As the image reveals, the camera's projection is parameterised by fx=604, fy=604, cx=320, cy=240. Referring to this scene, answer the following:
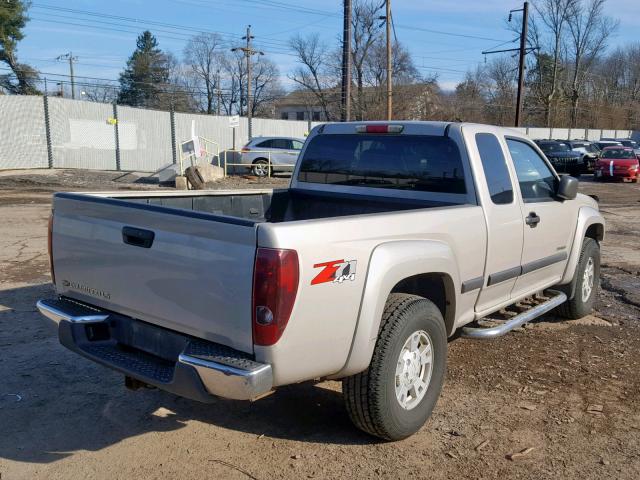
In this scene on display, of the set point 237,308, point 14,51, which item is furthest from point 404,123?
point 14,51

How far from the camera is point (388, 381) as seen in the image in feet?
11.3

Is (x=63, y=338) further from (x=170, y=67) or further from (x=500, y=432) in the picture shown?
(x=170, y=67)

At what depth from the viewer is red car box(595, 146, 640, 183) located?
86.5 feet

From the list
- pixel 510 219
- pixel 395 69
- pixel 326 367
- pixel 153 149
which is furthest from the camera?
pixel 395 69

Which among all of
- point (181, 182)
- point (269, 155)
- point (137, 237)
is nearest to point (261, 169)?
point (269, 155)

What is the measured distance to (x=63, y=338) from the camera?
3619 mm

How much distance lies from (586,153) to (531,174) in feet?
95.5

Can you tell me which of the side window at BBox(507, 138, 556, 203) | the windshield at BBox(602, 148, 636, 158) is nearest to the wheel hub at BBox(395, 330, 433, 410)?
the side window at BBox(507, 138, 556, 203)

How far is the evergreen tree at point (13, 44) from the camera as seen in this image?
138 ft

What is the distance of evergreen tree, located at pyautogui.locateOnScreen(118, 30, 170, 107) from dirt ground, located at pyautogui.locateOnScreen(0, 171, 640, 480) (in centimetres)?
6762

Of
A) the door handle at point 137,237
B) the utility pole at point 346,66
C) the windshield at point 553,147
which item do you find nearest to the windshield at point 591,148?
the windshield at point 553,147

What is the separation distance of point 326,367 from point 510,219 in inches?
85.8

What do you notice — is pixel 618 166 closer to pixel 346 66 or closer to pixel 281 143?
pixel 346 66

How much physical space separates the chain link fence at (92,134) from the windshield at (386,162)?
18.9 metres
